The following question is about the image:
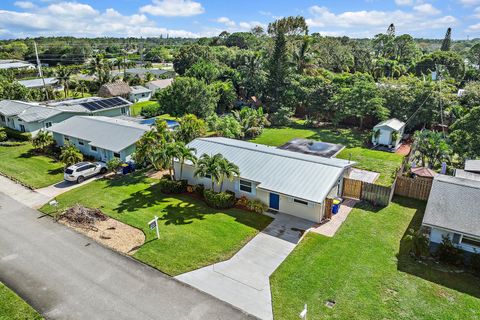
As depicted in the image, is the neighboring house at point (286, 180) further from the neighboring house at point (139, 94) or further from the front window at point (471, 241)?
the neighboring house at point (139, 94)

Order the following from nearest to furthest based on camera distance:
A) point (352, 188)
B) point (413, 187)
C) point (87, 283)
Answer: point (87, 283)
point (413, 187)
point (352, 188)

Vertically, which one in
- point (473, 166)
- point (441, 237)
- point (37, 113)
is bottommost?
point (441, 237)

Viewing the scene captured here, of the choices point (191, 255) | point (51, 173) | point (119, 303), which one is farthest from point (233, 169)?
point (51, 173)

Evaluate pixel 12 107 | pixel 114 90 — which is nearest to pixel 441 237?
pixel 12 107

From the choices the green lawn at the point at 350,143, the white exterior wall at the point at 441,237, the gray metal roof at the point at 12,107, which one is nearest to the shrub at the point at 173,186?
the green lawn at the point at 350,143

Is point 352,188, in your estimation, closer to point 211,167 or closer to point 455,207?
point 455,207

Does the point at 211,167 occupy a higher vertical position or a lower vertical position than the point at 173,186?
higher

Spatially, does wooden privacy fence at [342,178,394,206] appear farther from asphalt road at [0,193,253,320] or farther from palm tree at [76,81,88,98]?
palm tree at [76,81,88,98]
